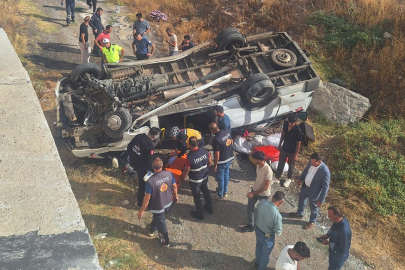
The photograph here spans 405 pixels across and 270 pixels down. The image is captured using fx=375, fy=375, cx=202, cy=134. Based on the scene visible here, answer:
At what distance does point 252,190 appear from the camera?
5543mm

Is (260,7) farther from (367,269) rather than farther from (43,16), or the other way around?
(367,269)

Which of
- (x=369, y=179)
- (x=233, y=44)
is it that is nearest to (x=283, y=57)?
(x=233, y=44)

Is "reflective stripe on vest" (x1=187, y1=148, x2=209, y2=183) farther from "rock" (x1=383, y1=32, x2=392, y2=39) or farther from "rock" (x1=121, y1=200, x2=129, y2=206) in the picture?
"rock" (x1=383, y1=32, x2=392, y2=39)

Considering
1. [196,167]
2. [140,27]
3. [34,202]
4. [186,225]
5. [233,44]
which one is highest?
[34,202]

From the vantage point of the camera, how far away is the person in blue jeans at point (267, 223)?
4.53 metres

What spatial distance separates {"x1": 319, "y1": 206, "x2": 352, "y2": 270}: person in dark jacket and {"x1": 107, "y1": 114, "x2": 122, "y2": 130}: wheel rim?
349cm

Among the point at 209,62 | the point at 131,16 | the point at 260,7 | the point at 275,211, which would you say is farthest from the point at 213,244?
the point at 131,16

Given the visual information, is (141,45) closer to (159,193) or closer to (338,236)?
(159,193)

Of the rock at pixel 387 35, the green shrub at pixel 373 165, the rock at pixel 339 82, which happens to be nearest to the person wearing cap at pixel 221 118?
the green shrub at pixel 373 165

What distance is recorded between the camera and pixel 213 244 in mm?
5613

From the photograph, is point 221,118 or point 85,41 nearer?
point 221,118

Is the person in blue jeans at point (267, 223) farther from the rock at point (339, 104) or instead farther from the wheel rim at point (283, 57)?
the rock at point (339, 104)

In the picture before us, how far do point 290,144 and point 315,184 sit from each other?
1.06m

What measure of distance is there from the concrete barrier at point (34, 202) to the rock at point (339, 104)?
6.11 meters
